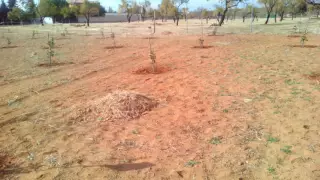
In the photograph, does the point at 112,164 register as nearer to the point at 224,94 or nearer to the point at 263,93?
the point at 224,94

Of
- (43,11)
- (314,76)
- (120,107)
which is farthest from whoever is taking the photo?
(43,11)

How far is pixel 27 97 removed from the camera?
227 inches

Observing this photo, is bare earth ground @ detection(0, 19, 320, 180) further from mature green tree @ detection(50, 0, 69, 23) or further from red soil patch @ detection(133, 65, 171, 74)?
mature green tree @ detection(50, 0, 69, 23)

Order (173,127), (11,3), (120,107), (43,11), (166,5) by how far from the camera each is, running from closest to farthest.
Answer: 1. (173,127)
2. (120,107)
3. (43,11)
4. (166,5)
5. (11,3)

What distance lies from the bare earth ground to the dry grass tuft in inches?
6.0

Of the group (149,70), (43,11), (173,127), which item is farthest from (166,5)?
(173,127)

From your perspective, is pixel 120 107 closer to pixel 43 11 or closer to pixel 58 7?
pixel 43 11

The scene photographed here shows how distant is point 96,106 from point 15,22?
63051 millimetres

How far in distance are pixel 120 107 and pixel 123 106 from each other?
7 centimetres

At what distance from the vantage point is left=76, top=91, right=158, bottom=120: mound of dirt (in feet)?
15.3

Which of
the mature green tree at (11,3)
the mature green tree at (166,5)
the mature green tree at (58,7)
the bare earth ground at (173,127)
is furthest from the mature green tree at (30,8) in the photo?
the bare earth ground at (173,127)

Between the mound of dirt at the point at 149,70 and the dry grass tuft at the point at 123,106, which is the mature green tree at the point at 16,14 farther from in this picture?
the dry grass tuft at the point at 123,106

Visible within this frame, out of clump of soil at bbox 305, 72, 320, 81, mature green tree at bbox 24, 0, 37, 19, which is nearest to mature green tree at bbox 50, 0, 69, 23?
mature green tree at bbox 24, 0, 37, 19

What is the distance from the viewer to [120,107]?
15.6 feet
